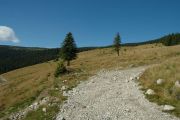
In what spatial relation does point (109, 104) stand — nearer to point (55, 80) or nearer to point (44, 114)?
Answer: point (44, 114)

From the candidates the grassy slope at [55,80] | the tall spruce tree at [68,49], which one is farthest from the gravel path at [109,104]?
the tall spruce tree at [68,49]

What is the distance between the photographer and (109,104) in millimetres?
23172

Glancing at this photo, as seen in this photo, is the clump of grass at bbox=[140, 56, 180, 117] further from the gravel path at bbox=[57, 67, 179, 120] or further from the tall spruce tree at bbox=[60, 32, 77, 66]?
the tall spruce tree at bbox=[60, 32, 77, 66]

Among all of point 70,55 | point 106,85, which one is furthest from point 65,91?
point 70,55

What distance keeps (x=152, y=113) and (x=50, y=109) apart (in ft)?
27.2

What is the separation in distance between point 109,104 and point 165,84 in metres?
6.74

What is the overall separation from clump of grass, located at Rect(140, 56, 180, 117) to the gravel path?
1056 millimetres

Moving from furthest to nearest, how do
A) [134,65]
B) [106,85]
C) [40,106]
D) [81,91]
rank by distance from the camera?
[134,65]
[106,85]
[81,91]
[40,106]

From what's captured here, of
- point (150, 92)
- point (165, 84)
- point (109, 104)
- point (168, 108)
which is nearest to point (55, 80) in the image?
point (150, 92)

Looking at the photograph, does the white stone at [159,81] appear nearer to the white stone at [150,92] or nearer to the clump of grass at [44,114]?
the white stone at [150,92]

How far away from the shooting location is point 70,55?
7706 cm

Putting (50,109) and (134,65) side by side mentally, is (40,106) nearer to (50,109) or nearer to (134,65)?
(50,109)

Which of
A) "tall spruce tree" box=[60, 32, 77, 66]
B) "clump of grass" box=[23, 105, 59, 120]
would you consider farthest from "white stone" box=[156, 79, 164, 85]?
"tall spruce tree" box=[60, 32, 77, 66]

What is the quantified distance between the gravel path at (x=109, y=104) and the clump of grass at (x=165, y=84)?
106cm
